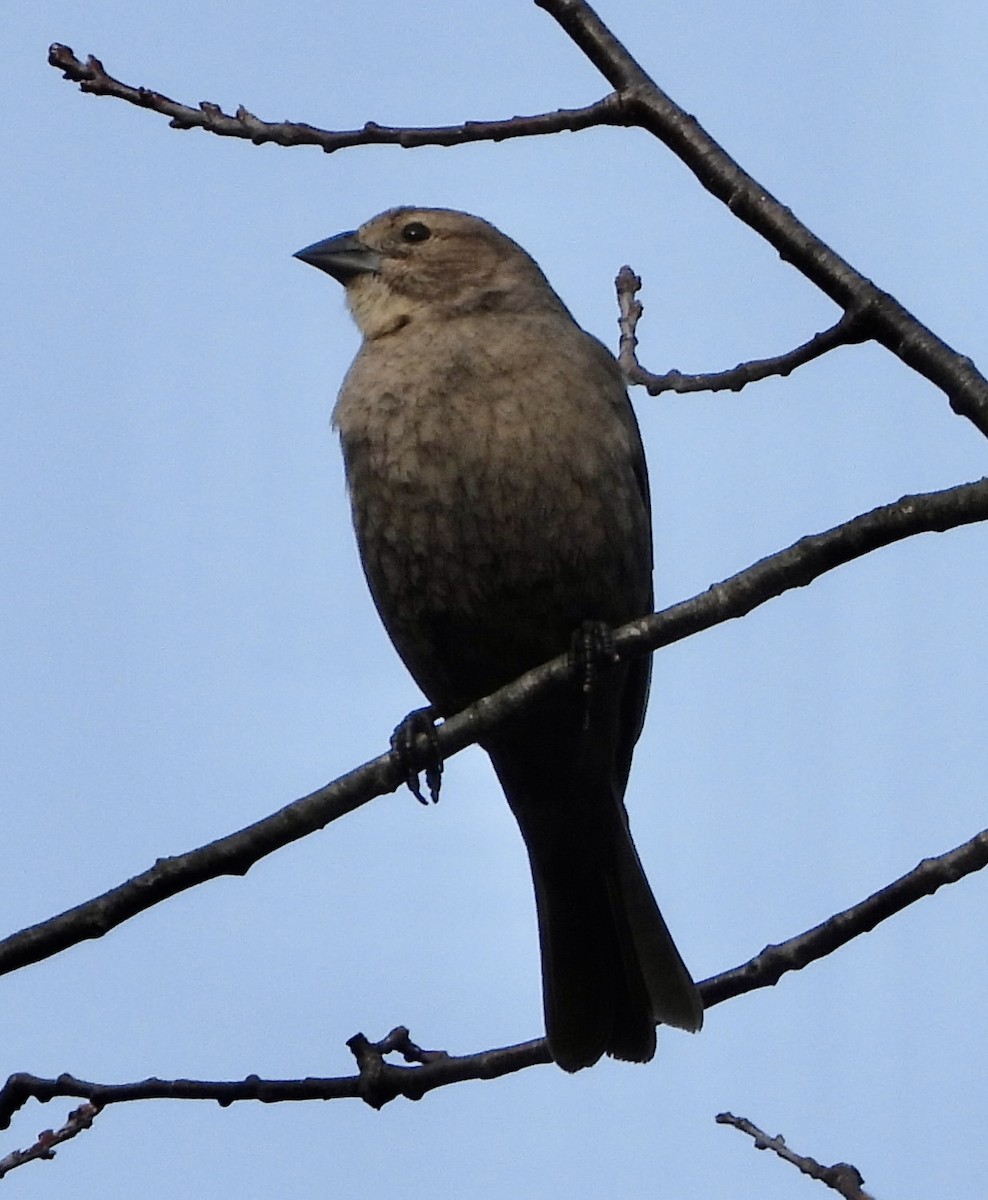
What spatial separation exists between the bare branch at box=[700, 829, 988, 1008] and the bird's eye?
8.91 feet

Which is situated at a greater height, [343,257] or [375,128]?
[343,257]

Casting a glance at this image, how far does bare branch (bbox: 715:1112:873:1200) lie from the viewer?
2965mm

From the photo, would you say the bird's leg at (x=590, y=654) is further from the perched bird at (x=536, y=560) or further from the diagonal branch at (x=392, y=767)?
the diagonal branch at (x=392, y=767)

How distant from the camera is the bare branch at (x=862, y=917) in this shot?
10.3 ft

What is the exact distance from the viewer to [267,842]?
115 inches

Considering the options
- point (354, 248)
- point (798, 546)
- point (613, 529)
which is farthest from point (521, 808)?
point (798, 546)

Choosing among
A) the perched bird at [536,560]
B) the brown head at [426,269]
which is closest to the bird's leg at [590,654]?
the perched bird at [536,560]

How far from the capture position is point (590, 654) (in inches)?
149

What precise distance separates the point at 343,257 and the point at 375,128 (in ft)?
7.53

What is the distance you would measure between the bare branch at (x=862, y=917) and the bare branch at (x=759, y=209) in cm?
81

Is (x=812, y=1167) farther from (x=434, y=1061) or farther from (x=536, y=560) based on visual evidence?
(x=536, y=560)

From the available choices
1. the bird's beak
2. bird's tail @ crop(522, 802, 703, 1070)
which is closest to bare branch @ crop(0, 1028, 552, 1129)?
bird's tail @ crop(522, 802, 703, 1070)

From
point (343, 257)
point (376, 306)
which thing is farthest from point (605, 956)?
point (343, 257)

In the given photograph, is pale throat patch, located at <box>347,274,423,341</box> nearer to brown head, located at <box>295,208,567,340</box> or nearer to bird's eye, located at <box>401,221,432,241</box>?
brown head, located at <box>295,208,567,340</box>
